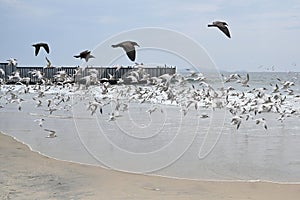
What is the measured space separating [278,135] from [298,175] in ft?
16.3

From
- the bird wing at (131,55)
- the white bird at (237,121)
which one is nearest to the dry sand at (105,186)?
the bird wing at (131,55)

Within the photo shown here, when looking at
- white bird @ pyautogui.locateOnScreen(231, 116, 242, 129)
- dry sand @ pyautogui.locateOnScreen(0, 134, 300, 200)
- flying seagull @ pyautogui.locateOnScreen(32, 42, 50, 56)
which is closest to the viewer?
dry sand @ pyautogui.locateOnScreen(0, 134, 300, 200)

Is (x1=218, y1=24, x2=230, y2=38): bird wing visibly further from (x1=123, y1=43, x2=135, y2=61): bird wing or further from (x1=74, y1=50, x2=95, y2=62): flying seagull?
(x1=74, y1=50, x2=95, y2=62): flying seagull

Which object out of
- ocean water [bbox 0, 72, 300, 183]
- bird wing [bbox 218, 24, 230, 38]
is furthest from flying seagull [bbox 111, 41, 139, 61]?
bird wing [bbox 218, 24, 230, 38]

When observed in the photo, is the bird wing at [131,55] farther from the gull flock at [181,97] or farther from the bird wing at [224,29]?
the gull flock at [181,97]

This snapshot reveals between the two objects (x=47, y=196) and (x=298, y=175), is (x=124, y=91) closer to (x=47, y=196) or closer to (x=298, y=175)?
(x=298, y=175)

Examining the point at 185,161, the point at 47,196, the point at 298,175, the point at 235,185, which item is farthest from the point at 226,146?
the point at 47,196

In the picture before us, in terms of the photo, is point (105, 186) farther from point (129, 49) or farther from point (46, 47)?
point (46, 47)

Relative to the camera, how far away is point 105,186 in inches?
276

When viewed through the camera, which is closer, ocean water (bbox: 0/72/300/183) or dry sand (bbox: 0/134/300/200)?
dry sand (bbox: 0/134/300/200)

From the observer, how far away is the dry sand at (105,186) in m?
6.41

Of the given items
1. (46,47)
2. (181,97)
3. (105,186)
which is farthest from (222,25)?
(181,97)

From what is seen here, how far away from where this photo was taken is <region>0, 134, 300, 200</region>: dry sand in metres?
6.41

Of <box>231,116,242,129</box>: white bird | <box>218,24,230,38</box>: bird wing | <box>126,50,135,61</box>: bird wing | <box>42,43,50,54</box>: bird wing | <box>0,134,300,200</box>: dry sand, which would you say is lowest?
<box>0,134,300,200</box>: dry sand
